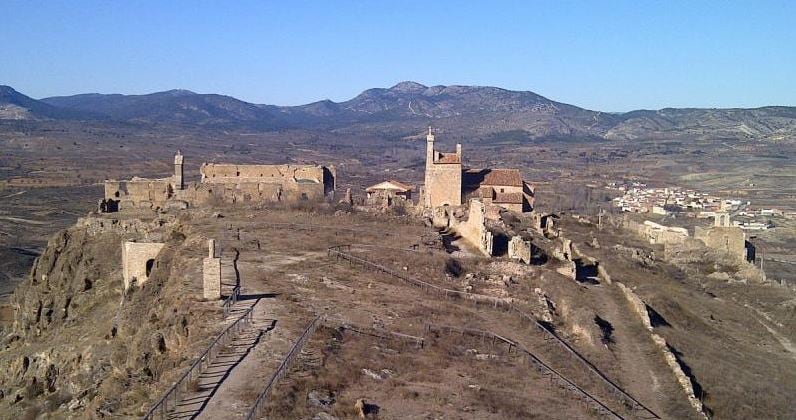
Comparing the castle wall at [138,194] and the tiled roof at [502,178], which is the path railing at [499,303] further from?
the tiled roof at [502,178]

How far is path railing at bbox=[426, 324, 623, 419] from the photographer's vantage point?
52.3 ft

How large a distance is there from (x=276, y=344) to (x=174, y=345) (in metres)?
2.16

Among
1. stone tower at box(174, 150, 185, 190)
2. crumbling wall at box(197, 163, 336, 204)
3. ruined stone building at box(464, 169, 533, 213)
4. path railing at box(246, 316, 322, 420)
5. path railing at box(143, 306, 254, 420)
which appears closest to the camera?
path railing at box(143, 306, 254, 420)

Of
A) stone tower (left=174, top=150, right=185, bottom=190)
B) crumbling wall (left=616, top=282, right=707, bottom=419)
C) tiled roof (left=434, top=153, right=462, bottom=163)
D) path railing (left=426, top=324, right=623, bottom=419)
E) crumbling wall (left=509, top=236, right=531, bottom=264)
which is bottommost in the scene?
crumbling wall (left=616, top=282, right=707, bottom=419)

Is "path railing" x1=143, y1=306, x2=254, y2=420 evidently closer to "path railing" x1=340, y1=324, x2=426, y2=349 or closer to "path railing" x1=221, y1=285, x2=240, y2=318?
"path railing" x1=221, y1=285, x2=240, y2=318

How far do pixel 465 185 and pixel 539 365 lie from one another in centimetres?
2885

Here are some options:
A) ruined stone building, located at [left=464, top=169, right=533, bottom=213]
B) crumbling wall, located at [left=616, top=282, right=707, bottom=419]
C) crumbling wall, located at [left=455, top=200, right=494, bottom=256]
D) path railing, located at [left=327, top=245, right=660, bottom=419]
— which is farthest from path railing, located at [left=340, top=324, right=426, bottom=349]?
ruined stone building, located at [left=464, top=169, right=533, bottom=213]

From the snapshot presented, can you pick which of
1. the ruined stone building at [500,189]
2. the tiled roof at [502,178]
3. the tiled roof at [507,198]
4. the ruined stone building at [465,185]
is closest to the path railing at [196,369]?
the ruined stone building at [465,185]

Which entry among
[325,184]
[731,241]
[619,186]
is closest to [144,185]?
[325,184]

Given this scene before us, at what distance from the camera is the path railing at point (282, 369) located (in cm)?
1226

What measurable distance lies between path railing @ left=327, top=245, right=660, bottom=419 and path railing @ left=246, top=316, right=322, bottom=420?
6.65m

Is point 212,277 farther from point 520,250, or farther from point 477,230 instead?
point 477,230

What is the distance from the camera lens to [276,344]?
16.0 m

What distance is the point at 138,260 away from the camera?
26.5m
